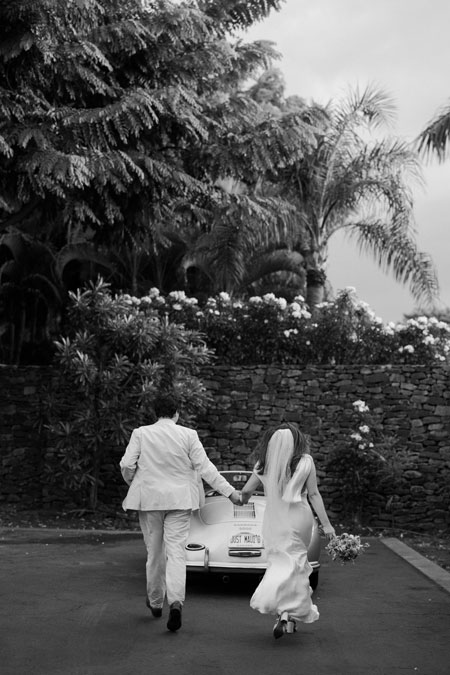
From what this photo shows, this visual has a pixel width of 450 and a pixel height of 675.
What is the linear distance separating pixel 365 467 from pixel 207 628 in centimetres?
1113

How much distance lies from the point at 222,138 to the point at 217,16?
2.14 metres

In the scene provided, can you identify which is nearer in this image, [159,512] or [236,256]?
[159,512]

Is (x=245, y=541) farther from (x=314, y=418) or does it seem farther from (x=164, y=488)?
(x=314, y=418)

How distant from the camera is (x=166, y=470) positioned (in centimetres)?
793

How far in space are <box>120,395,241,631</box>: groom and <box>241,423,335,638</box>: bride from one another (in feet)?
1.49

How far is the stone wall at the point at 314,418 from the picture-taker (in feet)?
61.6

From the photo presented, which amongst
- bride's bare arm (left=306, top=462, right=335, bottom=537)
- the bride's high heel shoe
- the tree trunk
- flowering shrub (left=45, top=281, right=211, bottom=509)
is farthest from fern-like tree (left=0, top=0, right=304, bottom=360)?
the bride's high heel shoe

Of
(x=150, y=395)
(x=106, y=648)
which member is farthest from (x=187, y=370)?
(x=106, y=648)

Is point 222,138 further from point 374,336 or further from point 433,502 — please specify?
point 433,502

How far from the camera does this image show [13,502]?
795 inches

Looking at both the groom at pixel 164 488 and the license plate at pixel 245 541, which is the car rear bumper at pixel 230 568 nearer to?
the license plate at pixel 245 541

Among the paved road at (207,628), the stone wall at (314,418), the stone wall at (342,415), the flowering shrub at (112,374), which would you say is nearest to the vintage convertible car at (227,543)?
the paved road at (207,628)

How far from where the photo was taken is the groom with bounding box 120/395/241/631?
7.80 metres

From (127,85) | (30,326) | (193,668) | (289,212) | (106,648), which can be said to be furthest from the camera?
(30,326)
